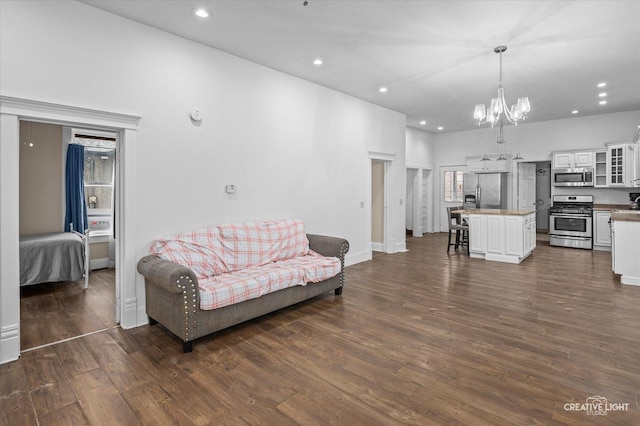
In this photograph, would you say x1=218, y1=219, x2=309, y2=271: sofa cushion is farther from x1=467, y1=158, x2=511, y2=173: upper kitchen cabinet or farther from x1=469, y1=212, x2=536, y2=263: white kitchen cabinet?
x1=467, y1=158, x2=511, y2=173: upper kitchen cabinet

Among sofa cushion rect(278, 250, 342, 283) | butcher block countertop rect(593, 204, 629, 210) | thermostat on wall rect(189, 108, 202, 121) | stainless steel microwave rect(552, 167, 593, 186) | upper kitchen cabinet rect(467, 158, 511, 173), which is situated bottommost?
sofa cushion rect(278, 250, 342, 283)

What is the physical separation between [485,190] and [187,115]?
825 centimetres

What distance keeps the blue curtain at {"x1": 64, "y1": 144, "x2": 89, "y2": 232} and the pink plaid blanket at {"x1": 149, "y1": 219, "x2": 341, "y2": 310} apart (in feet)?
10.1

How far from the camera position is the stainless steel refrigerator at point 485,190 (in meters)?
9.16

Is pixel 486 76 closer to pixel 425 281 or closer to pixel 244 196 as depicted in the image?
pixel 425 281

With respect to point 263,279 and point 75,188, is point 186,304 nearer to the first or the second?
point 263,279

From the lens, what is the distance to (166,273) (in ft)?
9.50

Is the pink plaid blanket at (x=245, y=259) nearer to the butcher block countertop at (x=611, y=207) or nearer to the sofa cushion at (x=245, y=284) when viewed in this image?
the sofa cushion at (x=245, y=284)

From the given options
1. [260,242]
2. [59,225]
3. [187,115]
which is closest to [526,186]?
[260,242]

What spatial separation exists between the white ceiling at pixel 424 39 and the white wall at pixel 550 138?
7.34 ft

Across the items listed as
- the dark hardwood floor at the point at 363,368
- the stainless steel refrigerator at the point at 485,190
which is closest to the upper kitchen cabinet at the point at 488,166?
the stainless steel refrigerator at the point at 485,190

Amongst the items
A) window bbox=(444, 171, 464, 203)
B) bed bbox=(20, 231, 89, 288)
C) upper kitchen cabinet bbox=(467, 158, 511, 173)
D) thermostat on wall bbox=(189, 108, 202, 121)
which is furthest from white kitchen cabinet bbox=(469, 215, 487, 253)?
bed bbox=(20, 231, 89, 288)

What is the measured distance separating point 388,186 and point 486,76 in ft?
8.92

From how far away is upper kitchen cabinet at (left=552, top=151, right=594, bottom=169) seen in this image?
7.80 m
